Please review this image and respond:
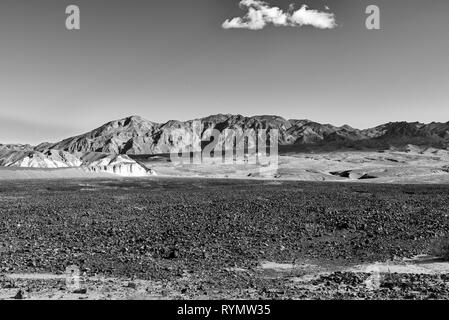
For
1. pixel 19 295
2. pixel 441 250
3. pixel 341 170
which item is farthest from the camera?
pixel 341 170

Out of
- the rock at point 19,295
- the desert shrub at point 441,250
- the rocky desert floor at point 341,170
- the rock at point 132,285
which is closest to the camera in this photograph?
the rock at point 19,295

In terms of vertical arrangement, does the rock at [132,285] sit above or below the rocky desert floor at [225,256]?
above

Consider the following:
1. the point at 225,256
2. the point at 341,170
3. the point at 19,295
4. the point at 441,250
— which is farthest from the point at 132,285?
the point at 341,170

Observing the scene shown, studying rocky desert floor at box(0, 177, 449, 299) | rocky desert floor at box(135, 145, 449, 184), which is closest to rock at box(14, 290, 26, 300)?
rocky desert floor at box(0, 177, 449, 299)

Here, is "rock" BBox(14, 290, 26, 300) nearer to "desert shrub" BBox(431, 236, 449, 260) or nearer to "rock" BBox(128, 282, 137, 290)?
"rock" BBox(128, 282, 137, 290)

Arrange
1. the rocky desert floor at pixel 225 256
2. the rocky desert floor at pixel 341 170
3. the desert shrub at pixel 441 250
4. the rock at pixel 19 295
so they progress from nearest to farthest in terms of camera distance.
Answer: the rock at pixel 19 295 < the rocky desert floor at pixel 225 256 < the desert shrub at pixel 441 250 < the rocky desert floor at pixel 341 170

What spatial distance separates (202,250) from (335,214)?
15051 millimetres

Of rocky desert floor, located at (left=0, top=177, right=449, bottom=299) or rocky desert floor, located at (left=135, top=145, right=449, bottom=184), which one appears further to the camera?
rocky desert floor, located at (left=135, top=145, right=449, bottom=184)

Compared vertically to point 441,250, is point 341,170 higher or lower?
lower

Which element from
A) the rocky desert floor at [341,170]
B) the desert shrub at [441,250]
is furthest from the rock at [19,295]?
the rocky desert floor at [341,170]

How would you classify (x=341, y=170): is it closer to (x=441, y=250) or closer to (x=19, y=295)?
(x=441, y=250)

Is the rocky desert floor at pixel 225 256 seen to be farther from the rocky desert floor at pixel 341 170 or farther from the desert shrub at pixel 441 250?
the rocky desert floor at pixel 341 170

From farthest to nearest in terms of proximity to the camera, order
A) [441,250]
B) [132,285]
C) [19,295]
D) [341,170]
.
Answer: [341,170] → [441,250] → [132,285] → [19,295]
